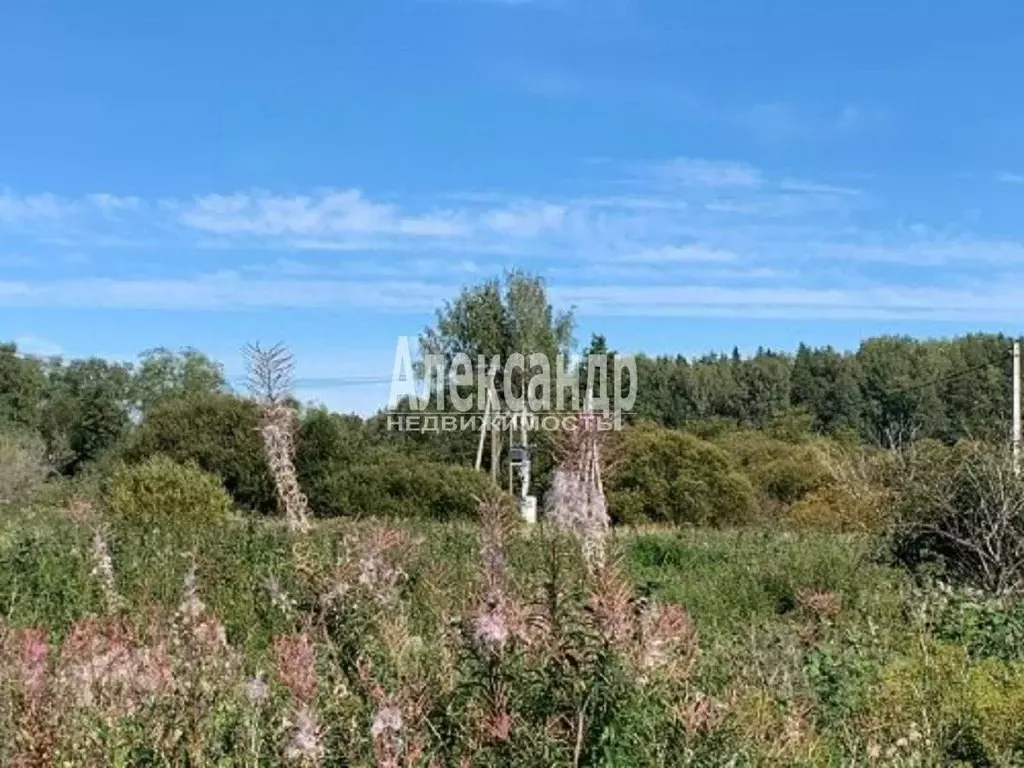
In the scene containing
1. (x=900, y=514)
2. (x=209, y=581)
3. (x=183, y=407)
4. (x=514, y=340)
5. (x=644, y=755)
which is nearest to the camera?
(x=644, y=755)

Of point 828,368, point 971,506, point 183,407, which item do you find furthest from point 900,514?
point 828,368

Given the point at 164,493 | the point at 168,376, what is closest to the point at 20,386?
the point at 168,376

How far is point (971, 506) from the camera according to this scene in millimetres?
10125

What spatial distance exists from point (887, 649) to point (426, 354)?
75.7 feet

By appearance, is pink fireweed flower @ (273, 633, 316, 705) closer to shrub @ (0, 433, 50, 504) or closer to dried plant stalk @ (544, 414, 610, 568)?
dried plant stalk @ (544, 414, 610, 568)

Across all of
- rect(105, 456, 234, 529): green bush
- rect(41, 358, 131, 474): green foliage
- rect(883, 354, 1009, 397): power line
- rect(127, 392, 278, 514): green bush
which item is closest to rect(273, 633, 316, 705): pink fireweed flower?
rect(105, 456, 234, 529): green bush

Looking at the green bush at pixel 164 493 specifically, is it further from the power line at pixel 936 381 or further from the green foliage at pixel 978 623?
the power line at pixel 936 381

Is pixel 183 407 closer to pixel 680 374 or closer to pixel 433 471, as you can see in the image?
pixel 433 471

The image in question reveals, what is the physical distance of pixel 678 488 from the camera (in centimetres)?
2470

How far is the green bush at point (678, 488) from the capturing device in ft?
80.3

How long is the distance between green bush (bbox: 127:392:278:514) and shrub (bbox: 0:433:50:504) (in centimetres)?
252

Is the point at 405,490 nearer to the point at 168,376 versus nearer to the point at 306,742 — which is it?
the point at 306,742

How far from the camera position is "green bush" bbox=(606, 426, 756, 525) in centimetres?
2448

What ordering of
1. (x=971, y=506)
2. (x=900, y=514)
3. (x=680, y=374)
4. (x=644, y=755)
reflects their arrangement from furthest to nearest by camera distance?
(x=680, y=374) → (x=900, y=514) → (x=971, y=506) → (x=644, y=755)
